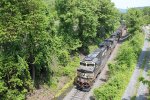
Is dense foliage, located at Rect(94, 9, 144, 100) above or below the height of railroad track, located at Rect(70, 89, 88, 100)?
above

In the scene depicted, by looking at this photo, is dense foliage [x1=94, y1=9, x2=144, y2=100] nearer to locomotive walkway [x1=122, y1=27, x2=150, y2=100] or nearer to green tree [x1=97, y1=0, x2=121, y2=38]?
locomotive walkway [x1=122, y1=27, x2=150, y2=100]

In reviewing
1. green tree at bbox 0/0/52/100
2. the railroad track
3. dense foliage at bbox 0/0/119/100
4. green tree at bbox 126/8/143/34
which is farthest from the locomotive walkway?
green tree at bbox 126/8/143/34

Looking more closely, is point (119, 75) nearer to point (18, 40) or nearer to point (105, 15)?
point (18, 40)

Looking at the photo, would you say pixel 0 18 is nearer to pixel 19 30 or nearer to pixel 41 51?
pixel 19 30

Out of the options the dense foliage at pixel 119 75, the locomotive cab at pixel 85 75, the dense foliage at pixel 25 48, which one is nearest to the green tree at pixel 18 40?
the dense foliage at pixel 25 48

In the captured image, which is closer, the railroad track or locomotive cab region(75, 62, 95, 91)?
the railroad track

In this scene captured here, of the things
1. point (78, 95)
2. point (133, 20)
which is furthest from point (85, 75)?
point (133, 20)

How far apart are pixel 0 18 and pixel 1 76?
6371 millimetres

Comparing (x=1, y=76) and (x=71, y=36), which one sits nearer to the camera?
(x=1, y=76)

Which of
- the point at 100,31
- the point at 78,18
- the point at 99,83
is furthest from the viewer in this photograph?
the point at 100,31

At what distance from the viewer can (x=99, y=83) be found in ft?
128

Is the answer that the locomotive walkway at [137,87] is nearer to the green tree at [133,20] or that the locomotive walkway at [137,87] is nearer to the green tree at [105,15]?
the green tree at [105,15]

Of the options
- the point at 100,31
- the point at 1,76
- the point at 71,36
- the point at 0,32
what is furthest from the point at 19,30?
the point at 100,31

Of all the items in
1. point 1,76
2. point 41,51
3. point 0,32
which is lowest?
point 1,76
